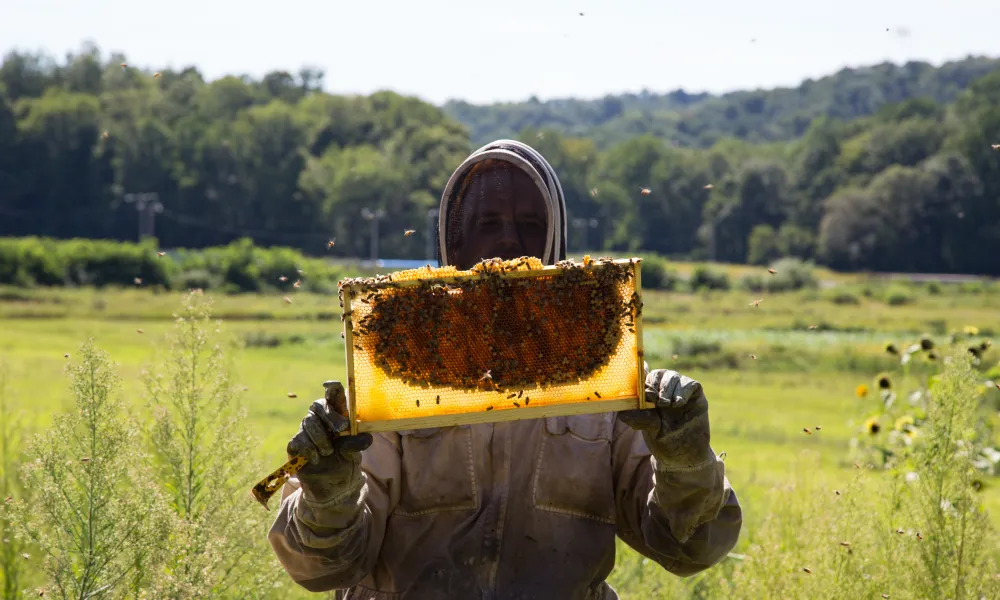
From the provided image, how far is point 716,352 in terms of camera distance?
1825 inches

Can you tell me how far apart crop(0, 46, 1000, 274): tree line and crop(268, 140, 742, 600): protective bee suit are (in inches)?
3963

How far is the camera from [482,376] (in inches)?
155

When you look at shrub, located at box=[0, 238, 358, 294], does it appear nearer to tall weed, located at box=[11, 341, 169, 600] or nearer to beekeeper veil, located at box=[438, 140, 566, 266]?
tall weed, located at box=[11, 341, 169, 600]

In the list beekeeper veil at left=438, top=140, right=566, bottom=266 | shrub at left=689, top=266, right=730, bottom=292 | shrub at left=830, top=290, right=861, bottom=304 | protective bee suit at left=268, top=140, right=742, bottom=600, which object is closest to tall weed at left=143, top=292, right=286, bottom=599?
protective bee suit at left=268, top=140, right=742, bottom=600

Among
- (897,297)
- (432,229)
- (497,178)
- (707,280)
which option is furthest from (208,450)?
(707,280)

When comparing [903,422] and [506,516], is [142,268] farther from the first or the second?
[506,516]

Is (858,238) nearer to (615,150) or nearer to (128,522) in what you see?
(615,150)

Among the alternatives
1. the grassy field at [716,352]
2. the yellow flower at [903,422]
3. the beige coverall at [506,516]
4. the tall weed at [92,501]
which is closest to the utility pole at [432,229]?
the beige coverall at [506,516]

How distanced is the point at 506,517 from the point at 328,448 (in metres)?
0.95

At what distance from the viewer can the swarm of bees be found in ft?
12.9

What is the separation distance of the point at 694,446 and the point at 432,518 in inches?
44.7

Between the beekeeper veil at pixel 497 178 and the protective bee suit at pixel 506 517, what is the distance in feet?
2.64

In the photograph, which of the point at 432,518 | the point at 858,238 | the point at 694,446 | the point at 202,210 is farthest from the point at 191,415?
the point at 202,210

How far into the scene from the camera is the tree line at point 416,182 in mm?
107125
